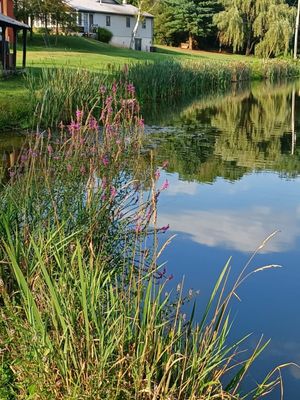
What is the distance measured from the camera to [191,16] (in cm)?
6275

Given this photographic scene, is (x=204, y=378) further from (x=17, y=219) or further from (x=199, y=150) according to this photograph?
(x=199, y=150)

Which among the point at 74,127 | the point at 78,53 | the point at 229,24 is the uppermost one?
the point at 229,24

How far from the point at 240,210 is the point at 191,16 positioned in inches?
2163

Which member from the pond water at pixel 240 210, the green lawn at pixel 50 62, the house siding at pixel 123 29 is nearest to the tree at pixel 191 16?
the house siding at pixel 123 29

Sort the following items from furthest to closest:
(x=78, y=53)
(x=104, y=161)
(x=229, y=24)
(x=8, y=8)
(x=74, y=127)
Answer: (x=229, y=24) < (x=78, y=53) < (x=8, y=8) < (x=74, y=127) < (x=104, y=161)

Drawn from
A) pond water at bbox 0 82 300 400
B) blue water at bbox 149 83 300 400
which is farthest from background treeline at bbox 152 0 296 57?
blue water at bbox 149 83 300 400

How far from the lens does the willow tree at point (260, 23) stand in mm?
54438

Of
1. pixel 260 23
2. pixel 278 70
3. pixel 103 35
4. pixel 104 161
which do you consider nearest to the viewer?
pixel 104 161

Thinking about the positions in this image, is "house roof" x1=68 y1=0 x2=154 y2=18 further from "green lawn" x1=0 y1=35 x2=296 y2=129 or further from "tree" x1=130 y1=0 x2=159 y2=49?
"green lawn" x1=0 y1=35 x2=296 y2=129

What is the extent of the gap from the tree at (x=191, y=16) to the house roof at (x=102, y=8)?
2779 mm

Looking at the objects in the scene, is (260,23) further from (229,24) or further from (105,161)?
(105,161)

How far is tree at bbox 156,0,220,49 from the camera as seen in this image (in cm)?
6247

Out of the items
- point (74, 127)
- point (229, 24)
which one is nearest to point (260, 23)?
point (229, 24)

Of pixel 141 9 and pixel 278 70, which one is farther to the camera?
pixel 141 9
